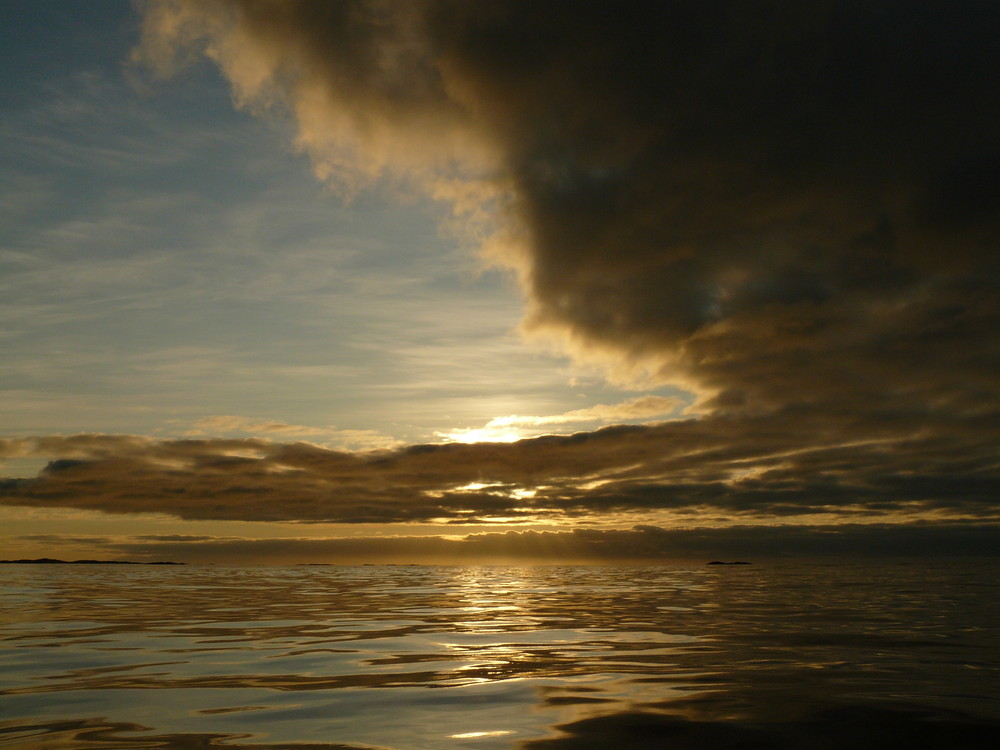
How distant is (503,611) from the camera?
2291 cm

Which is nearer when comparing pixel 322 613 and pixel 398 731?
pixel 398 731

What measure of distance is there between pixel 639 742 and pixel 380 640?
982 cm

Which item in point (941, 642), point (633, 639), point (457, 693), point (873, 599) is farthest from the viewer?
point (873, 599)

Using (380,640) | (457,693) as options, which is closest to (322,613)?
(380,640)

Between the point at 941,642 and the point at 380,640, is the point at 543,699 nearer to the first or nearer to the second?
the point at 380,640

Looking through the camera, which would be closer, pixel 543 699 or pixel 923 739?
pixel 923 739

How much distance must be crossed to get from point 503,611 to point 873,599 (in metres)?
16.3

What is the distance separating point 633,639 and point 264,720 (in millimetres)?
9610

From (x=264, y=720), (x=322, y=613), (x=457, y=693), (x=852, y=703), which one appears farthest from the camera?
(x=322, y=613)

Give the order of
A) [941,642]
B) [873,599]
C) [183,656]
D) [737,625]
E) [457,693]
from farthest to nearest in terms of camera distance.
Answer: [873,599] → [737,625] → [941,642] → [183,656] → [457,693]

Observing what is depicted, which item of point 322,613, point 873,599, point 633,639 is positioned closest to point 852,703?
point 633,639

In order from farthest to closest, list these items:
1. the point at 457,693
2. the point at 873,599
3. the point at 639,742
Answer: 1. the point at 873,599
2. the point at 457,693
3. the point at 639,742

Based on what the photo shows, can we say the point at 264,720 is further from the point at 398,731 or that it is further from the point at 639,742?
the point at 639,742

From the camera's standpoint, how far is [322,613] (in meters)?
22.5
